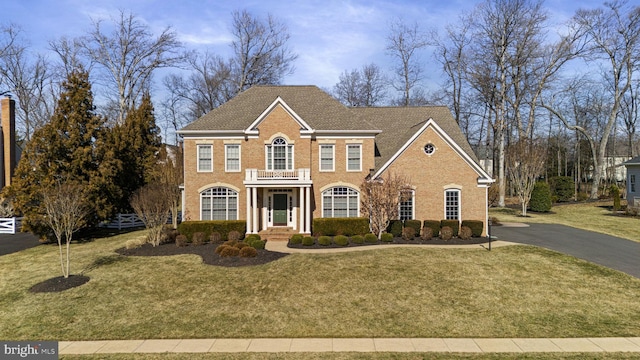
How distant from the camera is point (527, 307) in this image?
1238 centimetres

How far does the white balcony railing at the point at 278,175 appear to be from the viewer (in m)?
22.4

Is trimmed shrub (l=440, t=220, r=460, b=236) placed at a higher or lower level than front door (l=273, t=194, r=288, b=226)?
lower

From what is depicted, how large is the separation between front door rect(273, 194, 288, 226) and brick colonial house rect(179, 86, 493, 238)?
70mm

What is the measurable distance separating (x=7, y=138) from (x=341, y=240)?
1370 inches

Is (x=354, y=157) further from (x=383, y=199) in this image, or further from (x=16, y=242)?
(x=16, y=242)

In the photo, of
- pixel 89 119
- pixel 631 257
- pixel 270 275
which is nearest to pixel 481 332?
pixel 270 275

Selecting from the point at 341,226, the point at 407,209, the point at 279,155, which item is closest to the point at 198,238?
the point at 279,155

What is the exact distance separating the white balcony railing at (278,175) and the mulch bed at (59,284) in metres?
10.4

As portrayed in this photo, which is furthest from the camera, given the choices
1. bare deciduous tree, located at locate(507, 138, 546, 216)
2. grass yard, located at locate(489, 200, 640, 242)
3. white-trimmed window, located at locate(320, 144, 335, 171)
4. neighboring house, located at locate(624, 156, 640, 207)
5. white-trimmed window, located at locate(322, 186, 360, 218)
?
neighboring house, located at locate(624, 156, 640, 207)

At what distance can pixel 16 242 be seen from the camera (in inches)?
926

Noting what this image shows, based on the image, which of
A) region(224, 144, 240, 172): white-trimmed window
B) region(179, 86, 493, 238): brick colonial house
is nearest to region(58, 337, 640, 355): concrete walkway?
region(179, 86, 493, 238): brick colonial house

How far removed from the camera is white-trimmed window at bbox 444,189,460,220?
22.5 meters

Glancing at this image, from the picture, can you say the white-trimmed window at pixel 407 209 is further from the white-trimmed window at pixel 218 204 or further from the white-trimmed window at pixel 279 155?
the white-trimmed window at pixel 218 204

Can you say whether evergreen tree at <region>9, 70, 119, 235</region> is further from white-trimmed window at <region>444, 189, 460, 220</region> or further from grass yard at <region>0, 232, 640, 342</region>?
white-trimmed window at <region>444, 189, 460, 220</region>
